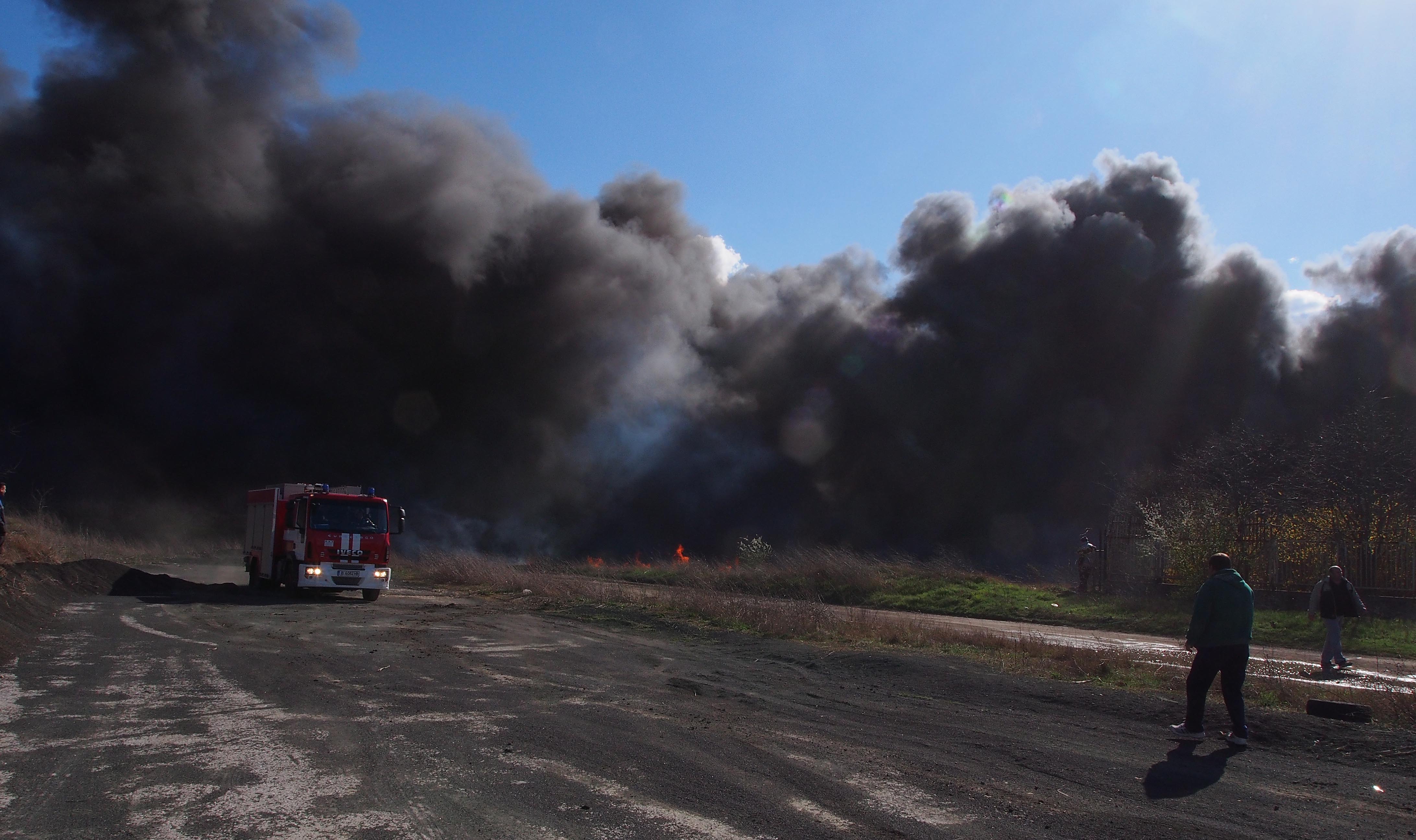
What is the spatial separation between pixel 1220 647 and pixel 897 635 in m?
6.36

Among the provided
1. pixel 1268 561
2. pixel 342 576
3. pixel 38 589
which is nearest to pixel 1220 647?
pixel 1268 561

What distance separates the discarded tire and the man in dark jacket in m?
0.98

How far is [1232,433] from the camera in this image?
27.5 metres

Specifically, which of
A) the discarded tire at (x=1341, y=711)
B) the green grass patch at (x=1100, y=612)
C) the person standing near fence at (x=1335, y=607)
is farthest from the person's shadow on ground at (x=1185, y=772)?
the green grass patch at (x=1100, y=612)

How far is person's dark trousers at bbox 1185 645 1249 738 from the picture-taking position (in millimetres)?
6762

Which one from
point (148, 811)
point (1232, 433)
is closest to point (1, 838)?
point (148, 811)

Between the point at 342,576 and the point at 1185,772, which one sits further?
the point at 342,576

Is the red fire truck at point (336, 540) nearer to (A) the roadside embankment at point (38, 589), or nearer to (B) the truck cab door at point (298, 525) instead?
(B) the truck cab door at point (298, 525)

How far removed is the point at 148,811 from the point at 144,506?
39.3 m

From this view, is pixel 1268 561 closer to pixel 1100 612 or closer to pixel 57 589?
pixel 1100 612

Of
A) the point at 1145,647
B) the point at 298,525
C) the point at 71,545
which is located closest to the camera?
the point at 1145,647

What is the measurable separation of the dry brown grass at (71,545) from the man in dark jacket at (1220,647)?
19.1 metres

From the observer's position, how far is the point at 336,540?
60.5 ft

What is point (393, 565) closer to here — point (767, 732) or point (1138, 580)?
point (1138, 580)
